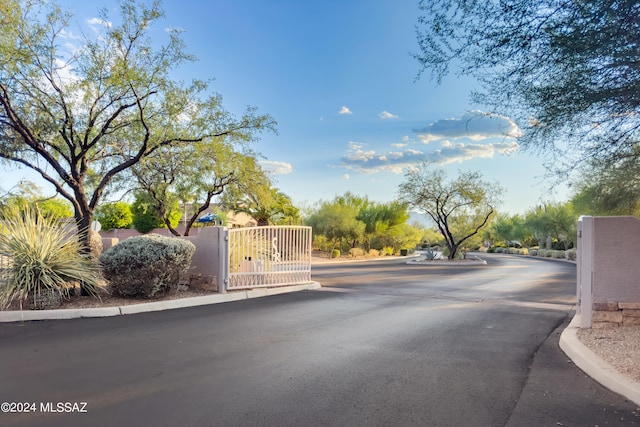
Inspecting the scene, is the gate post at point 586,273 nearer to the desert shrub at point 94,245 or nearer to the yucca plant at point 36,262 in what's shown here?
the yucca plant at point 36,262

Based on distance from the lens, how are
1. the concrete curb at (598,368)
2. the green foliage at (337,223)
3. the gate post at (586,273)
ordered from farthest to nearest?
the green foliage at (337,223), the gate post at (586,273), the concrete curb at (598,368)

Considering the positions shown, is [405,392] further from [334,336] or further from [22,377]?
[22,377]

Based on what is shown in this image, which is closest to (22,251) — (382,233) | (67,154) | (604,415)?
(67,154)

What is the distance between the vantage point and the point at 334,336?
280 inches

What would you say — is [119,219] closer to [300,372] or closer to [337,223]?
[337,223]

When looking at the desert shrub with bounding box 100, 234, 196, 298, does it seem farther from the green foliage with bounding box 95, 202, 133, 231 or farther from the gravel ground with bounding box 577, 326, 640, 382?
the green foliage with bounding box 95, 202, 133, 231

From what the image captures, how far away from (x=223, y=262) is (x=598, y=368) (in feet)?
29.2

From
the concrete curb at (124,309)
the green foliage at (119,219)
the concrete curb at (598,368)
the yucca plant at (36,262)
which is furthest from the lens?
the green foliage at (119,219)

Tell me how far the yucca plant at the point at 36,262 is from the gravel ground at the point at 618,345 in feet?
32.0

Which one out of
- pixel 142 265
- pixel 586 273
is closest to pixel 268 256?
pixel 142 265

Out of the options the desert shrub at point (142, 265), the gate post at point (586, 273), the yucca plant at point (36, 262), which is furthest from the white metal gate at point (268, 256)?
the gate post at point (586, 273)

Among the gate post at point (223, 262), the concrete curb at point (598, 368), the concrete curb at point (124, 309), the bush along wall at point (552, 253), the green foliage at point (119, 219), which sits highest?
the green foliage at point (119, 219)

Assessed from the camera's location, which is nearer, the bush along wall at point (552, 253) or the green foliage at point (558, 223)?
the bush along wall at point (552, 253)

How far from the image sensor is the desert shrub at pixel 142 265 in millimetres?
9867
